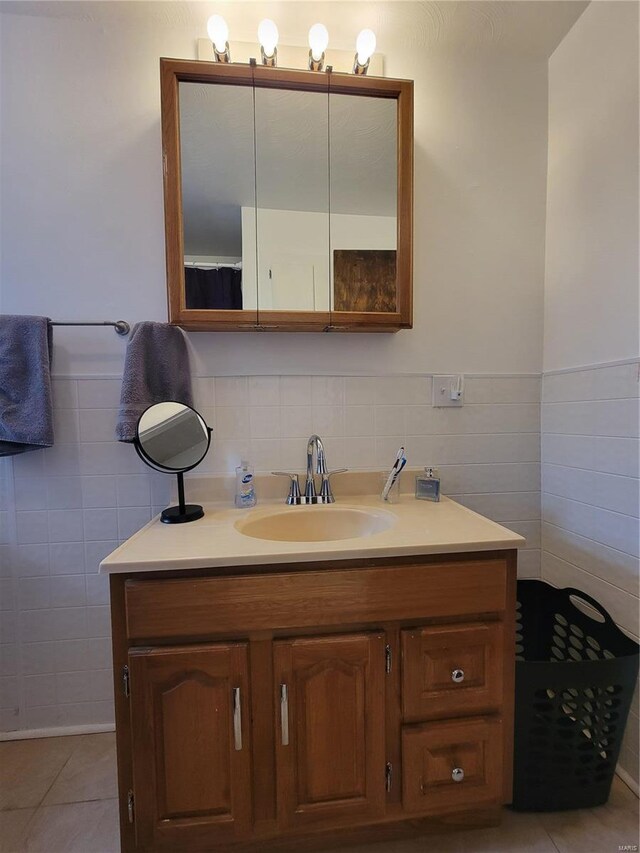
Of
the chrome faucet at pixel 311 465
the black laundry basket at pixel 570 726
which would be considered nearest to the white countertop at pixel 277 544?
the chrome faucet at pixel 311 465

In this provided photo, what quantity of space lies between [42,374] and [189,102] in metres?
0.96

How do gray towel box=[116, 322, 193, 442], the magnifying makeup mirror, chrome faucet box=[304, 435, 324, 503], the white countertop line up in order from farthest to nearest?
chrome faucet box=[304, 435, 324, 503], gray towel box=[116, 322, 193, 442], the magnifying makeup mirror, the white countertop

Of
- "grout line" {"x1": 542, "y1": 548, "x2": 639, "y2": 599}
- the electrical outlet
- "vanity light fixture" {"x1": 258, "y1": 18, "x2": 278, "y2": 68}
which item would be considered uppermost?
"vanity light fixture" {"x1": 258, "y1": 18, "x2": 278, "y2": 68}

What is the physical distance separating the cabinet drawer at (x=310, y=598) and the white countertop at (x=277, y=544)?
0.15 ft

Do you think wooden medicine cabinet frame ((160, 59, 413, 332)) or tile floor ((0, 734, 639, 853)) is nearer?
tile floor ((0, 734, 639, 853))

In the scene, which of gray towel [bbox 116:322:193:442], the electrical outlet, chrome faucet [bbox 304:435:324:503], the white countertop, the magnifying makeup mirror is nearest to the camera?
the white countertop

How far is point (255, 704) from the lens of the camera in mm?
860

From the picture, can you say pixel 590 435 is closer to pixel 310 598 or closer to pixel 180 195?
pixel 310 598

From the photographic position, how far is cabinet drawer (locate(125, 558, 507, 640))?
833mm

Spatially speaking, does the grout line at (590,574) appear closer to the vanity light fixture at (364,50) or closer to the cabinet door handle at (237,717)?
the cabinet door handle at (237,717)

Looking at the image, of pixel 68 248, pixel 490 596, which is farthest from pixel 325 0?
pixel 490 596

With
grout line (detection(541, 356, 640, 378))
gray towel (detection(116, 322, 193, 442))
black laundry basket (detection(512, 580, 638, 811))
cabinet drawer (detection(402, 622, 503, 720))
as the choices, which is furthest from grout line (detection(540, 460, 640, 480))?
gray towel (detection(116, 322, 193, 442))

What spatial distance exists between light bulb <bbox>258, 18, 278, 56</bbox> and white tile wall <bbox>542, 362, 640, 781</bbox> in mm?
1406

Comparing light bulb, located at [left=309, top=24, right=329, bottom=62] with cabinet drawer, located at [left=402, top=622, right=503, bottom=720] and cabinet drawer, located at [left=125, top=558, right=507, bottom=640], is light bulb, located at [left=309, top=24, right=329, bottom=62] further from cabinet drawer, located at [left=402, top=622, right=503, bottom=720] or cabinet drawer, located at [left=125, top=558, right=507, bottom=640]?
cabinet drawer, located at [left=402, top=622, right=503, bottom=720]
